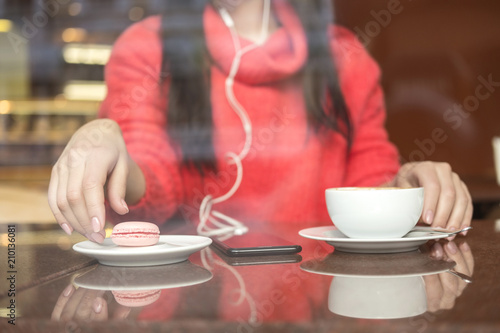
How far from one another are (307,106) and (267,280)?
4.32 ft

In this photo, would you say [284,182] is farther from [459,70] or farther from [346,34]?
[459,70]

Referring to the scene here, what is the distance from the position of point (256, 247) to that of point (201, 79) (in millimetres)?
1214

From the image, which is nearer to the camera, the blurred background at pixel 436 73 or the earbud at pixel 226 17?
the earbud at pixel 226 17

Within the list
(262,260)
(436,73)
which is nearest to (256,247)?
(262,260)

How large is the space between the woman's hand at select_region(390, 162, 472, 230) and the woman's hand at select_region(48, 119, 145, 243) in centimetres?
44

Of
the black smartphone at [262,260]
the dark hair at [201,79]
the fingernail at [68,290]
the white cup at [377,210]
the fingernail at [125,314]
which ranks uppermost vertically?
the dark hair at [201,79]

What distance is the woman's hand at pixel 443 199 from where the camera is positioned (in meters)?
0.75

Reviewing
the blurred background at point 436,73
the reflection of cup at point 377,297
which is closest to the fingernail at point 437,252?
the reflection of cup at point 377,297

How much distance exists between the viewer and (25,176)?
11.2ft

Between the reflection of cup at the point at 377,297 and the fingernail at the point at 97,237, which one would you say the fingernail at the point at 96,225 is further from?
the reflection of cup at the point at 377,297

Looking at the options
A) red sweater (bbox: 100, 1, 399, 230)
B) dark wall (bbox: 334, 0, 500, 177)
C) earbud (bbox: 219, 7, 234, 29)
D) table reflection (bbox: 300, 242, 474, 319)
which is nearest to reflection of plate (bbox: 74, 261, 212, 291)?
table reflection (bbox: 300, 242, 474, 319)

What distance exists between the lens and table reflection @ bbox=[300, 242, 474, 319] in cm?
39

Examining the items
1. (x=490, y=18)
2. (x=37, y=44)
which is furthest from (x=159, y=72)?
(x=37, y=44)

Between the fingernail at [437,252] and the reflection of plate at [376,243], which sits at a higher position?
the reflection of plate at [376,243]
